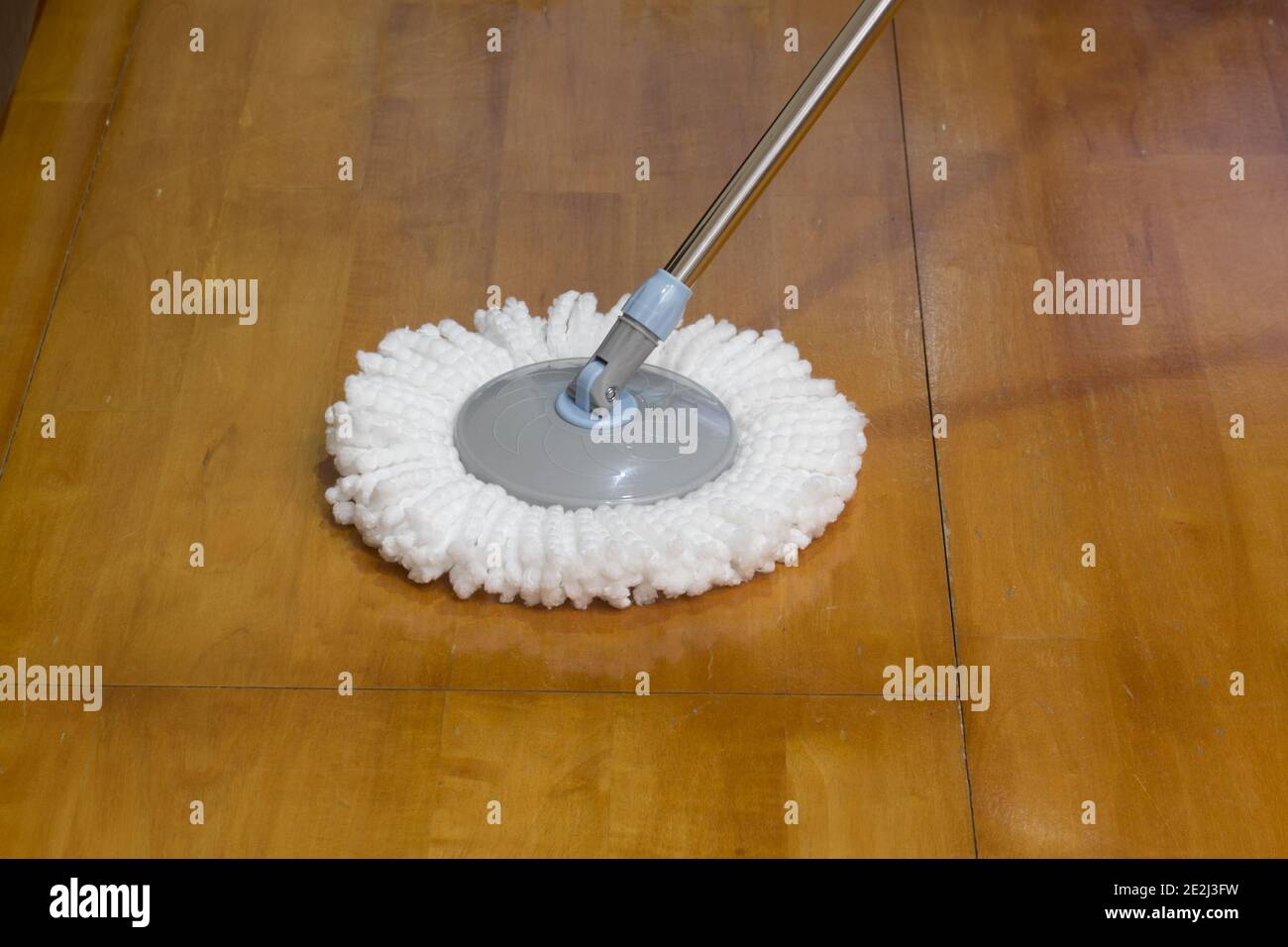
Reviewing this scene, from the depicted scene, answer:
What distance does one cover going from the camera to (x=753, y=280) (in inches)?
56.8

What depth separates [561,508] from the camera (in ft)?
3.75

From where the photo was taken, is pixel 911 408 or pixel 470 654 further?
pixel 911 408

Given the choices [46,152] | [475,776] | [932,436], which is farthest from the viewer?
[46,152]

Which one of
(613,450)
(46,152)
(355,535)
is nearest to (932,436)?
(613,450)

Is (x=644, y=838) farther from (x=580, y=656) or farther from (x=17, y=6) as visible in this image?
(x=17, y=6)

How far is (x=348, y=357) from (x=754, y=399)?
0.34 m

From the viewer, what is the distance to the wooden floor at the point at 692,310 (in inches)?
39.7

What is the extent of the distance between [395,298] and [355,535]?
0.97ft

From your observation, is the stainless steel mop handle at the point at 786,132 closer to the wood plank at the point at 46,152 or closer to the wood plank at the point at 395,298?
the wood plank at the point at 395,298

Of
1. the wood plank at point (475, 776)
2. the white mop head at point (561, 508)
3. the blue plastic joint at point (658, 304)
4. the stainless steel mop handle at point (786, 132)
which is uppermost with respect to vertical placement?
the stainless steel mop handle at point (786, 132)

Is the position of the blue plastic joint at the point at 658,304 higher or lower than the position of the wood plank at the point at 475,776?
higher

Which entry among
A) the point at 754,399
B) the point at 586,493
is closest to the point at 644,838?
the point at 586,493

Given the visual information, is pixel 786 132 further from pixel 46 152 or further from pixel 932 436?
pixel 46 152

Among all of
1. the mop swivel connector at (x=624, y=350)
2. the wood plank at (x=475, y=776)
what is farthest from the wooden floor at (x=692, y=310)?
the mop swivel connector at (x=624, y=350)
